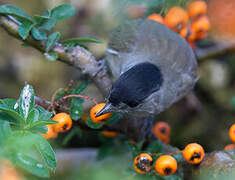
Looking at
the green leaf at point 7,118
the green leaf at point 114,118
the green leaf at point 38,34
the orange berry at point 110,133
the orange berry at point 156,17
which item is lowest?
the orange berry at point 110,133

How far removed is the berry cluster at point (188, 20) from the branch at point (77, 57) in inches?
29.5

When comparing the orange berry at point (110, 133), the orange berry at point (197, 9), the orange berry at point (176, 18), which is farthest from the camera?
the orange berry at point (197, 9)

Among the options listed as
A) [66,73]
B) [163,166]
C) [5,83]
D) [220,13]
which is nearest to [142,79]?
[163,166]

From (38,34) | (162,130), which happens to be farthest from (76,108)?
(162,130)

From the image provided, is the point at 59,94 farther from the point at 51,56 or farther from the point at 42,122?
the point at 42,122

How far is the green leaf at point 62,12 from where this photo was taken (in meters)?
1.99

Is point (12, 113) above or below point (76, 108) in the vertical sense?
above

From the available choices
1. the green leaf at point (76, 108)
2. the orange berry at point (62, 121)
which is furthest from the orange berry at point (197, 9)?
the orange berry at point (62, 121)

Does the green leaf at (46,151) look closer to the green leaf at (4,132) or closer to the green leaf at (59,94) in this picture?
the green leaf at (4,132)

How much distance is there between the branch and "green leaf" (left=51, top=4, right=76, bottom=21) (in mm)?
187

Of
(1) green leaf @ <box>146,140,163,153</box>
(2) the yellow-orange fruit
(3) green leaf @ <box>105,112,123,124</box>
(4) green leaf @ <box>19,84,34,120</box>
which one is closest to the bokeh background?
(2) the yellow-orange fruit

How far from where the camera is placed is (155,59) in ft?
8.23

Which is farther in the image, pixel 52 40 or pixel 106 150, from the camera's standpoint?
pixel 106 150

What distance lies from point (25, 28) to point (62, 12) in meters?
0.29
